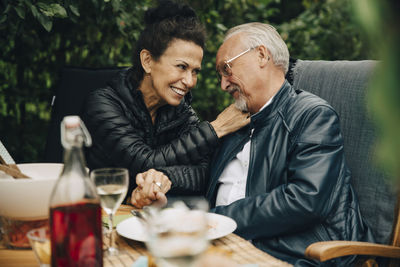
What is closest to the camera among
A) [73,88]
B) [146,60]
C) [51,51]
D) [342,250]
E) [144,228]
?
[144,228]

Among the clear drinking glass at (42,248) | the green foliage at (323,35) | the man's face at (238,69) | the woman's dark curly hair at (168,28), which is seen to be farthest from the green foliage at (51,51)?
the clear drinking glass at (42,248)

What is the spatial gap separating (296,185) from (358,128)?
496 mm

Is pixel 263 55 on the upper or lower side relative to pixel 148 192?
A: upper

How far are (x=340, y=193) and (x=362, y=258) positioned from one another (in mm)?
278

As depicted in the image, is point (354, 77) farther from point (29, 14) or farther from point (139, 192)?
point (29, 14)

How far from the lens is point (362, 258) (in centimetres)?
160

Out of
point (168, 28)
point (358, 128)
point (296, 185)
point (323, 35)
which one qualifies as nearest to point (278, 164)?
point (296, 185)

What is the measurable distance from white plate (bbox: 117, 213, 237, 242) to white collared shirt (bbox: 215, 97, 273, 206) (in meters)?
0.64

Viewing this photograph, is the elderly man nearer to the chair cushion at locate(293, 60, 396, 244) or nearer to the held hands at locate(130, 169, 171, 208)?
the chair cushion at locate(293, 60, 396, 244)

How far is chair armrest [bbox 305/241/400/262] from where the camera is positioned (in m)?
1.29

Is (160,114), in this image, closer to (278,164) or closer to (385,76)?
(278,164)

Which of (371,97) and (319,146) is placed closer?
(371,97)

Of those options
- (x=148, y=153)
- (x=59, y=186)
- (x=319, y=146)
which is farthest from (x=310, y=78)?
(x=59, y=186)

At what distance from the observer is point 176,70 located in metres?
2.24
